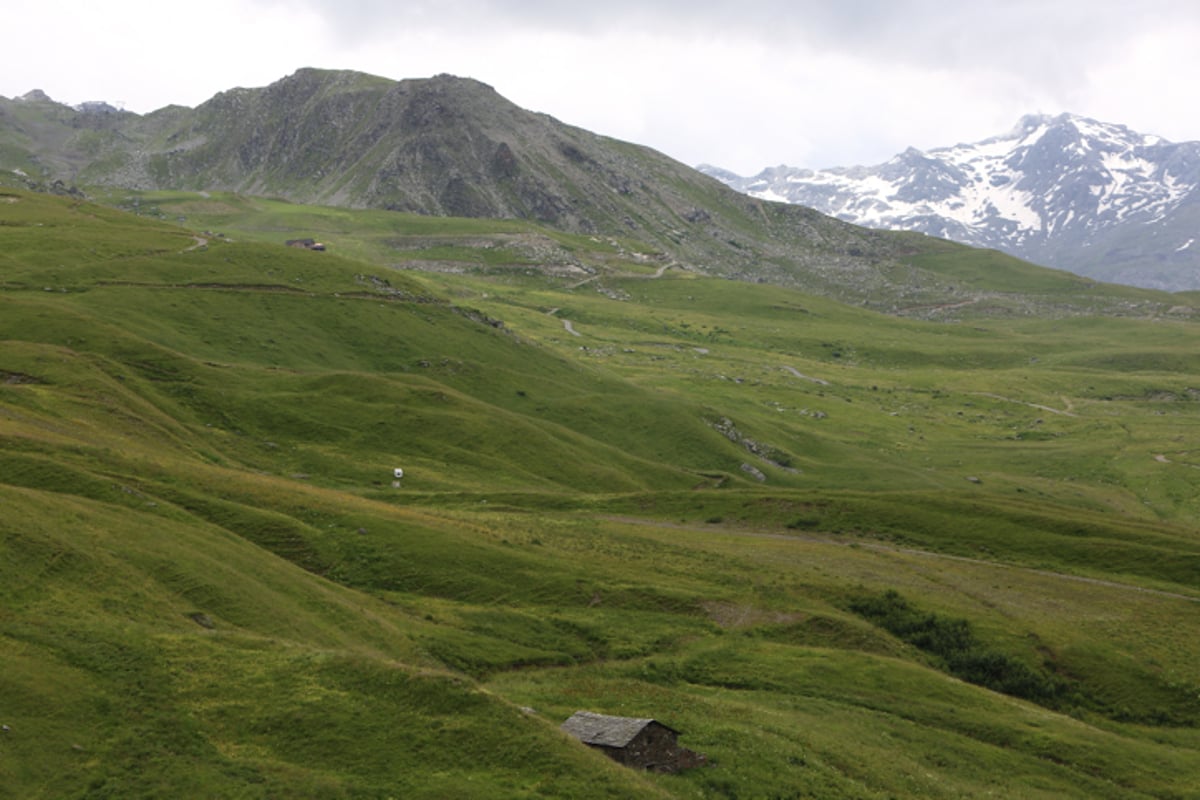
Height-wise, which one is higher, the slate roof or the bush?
the slate roof

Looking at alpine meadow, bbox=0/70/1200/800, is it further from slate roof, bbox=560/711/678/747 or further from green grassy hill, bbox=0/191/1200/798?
slate roof, bbox=560/711/678/747

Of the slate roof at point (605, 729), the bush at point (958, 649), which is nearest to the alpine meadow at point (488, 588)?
the bush at point (958, 649)

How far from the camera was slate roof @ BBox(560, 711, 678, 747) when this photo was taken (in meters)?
36.9

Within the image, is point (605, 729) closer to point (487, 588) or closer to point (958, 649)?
point (487, 588)

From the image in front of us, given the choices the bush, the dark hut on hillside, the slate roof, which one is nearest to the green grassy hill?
the bush

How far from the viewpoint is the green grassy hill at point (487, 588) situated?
1396 inches

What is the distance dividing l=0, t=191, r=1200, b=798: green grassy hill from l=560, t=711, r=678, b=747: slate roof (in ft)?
6.42

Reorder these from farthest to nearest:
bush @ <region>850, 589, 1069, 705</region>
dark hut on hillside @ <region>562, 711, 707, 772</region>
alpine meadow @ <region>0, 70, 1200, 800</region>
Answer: bush @ <region>850, 589, 1069, 705</region> < dark hut on hillside @ <region>562, 711, 707, 772</region> < alpine meadow @ <region>0, 70, 1200, 800</region>

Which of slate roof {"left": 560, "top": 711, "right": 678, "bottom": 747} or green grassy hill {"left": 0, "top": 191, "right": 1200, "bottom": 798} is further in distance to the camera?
slate roof {"left": 560, "top": 711, "right": 678, "bottom": 747}

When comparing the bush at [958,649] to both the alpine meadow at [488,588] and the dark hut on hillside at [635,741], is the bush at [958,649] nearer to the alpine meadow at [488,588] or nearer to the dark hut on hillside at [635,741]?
the alpine meadow at [488,588]

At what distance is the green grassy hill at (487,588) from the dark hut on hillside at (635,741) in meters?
1.40

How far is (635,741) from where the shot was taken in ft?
122

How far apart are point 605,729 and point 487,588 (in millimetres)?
26923

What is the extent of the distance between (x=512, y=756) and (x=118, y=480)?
1614 inches
